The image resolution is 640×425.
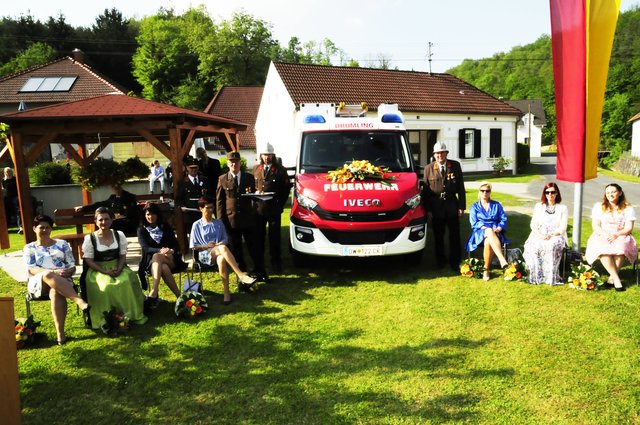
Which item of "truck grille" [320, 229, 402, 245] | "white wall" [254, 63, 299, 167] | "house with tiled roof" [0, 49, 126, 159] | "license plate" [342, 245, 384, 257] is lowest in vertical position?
"license plate" [342, 245, 384, 257]

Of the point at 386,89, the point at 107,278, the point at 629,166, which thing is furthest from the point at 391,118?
the point at 629,166

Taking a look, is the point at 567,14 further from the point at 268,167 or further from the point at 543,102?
the point at 543,102

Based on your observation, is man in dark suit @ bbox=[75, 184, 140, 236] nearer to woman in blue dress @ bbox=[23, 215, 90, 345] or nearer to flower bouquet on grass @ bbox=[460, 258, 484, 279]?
woman in blue dress @ bbox=[23, 215, 90, 345]

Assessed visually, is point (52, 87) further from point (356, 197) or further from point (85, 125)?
point (356, 197)

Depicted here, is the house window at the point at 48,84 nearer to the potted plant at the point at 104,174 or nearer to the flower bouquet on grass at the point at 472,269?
the potted plant at the point at 104,174

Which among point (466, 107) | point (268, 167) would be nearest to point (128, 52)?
point (466, 107)

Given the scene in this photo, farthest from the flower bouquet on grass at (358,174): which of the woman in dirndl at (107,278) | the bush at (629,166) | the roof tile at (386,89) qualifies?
the bush at (629,166)

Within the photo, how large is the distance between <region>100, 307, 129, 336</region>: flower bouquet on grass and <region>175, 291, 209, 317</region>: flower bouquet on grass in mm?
632

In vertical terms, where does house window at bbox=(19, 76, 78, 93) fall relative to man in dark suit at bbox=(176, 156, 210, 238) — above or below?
above

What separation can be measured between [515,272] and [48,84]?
93.8 feet

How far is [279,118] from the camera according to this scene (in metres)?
25.1

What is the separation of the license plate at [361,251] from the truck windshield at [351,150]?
153cm

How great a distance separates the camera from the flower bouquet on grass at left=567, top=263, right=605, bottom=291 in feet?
20.8

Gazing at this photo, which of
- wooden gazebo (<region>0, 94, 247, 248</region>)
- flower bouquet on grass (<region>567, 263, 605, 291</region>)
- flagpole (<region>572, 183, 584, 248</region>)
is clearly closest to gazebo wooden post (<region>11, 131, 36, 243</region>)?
wooden gazebo (<region>0, 94, 247, 248</region>)
